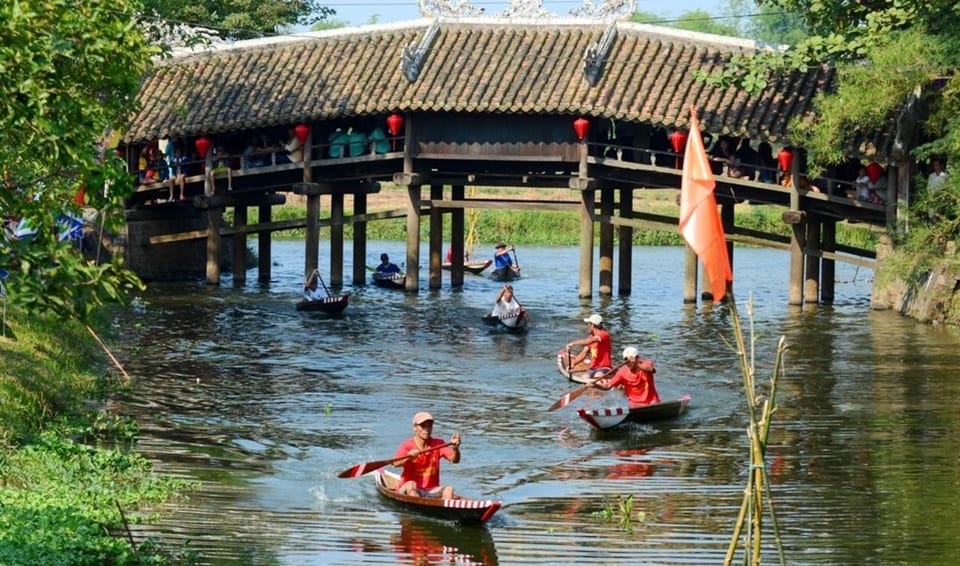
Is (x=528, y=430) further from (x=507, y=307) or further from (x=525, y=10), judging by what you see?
(x=525, y=10)

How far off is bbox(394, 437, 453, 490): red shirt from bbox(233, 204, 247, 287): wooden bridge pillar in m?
20.9

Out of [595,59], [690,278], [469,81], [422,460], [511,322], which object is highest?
[595,59]

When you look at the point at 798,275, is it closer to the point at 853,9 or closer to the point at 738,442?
the point at 853,9

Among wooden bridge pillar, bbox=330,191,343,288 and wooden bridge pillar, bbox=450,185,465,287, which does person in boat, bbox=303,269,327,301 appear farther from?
wooden bridge pillar, bbox=450,185,465,287

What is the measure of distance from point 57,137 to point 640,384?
992 cm

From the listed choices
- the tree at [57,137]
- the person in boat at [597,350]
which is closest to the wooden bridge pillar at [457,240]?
the person in boat at [597,350]

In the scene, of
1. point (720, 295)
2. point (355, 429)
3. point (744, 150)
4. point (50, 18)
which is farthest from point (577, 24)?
point (720, 295)

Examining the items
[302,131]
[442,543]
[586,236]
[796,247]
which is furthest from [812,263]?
[442,543]

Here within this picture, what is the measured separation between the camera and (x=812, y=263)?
111 ft

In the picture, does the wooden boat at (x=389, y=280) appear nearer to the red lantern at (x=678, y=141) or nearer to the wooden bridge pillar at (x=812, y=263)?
the red lantern at (x=678, y=141)

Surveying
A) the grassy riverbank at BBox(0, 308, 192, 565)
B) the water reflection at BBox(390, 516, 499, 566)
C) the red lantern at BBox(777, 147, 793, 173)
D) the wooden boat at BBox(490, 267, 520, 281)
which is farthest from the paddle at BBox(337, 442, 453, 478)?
the wooden boat at BBox(490, 267, 520, 281)

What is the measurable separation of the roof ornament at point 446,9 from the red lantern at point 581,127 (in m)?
3.64

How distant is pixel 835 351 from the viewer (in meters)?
27.8

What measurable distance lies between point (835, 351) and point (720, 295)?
18050mm
